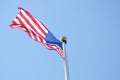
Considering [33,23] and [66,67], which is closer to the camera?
[66,67]

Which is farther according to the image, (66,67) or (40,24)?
(40,24)

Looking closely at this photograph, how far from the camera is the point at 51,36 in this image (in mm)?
15062

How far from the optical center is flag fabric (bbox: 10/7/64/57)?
14.8 metres

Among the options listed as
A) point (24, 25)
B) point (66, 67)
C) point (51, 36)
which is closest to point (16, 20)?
point (24, 25)

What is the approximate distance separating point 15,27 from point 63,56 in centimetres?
215

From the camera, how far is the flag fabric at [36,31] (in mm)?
14828

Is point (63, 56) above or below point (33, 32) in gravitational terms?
below

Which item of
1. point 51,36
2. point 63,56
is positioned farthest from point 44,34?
point 63,56

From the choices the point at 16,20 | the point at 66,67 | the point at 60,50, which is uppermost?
the point at 16,20

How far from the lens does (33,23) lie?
49.9 ft

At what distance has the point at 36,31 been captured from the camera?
1500 centimetres

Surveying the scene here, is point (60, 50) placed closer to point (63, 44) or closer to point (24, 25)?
point (63, 44)

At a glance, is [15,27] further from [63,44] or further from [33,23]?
[63,44]

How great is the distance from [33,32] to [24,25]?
0.44 metres
